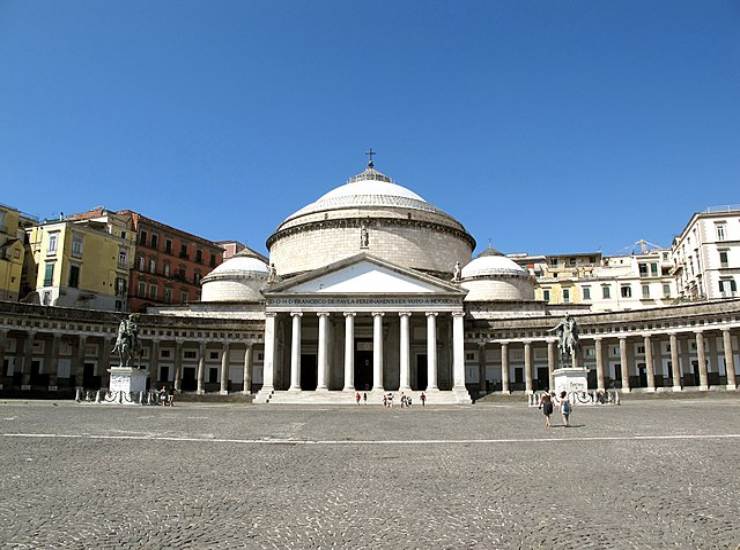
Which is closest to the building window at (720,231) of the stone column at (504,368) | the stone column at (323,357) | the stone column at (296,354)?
the stone column at (504,368)

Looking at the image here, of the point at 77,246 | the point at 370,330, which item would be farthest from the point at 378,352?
the point at 77,246

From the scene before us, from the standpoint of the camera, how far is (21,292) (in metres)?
60.0

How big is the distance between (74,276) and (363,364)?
1093 inches

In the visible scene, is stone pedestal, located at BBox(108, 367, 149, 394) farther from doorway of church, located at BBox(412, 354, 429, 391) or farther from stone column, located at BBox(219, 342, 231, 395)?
doorway of church, located at BBox(412, 354, 429, 391)

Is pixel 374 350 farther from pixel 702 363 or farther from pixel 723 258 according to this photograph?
pixel 723 258

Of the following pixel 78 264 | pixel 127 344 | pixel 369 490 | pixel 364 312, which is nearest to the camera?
pixel 369 490

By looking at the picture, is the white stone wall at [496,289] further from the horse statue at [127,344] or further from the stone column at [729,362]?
the horse statue at [127,344]

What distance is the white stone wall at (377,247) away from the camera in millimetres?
61000

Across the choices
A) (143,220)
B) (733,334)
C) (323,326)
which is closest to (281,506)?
(323,326)

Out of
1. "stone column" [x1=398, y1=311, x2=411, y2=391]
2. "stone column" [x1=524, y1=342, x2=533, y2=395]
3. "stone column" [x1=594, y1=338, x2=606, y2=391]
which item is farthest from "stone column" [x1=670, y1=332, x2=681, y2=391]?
"stone column" [x1=398, y1=311, x2=411, y2=391]

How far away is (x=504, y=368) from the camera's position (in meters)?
54.1

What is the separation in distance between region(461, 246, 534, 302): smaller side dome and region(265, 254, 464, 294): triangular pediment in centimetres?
1253

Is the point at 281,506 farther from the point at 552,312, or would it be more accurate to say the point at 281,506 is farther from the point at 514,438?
the point at 552,312

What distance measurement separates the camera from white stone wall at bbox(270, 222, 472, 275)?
200 feet
